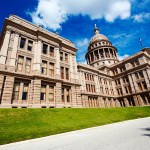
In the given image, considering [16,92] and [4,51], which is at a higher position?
[4,51]

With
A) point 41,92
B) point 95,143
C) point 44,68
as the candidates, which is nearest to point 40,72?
point 44,68

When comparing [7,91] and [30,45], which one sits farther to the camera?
[30,45]

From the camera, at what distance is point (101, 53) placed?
7231 centimetres

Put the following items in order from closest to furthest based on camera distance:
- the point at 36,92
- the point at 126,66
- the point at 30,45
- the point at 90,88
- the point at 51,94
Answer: the point at 36,92, the point at 51,94, the point at 30,45, the point at 90,88, the point at 126,66

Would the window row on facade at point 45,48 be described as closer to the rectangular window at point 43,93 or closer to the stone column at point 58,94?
the stone column at point 58,94

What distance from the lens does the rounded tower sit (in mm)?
68500

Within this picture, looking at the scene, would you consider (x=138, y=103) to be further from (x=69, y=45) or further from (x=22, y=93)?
(x=22, y=93)

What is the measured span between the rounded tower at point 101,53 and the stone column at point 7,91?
177 ft

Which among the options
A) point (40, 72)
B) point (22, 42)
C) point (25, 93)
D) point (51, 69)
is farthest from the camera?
point (51, 69)

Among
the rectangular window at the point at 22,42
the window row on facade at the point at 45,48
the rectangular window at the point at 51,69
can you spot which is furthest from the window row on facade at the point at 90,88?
the rectangular window at the point at 22,42

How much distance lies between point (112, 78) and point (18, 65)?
4164 centimetres

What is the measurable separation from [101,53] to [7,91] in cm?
6079

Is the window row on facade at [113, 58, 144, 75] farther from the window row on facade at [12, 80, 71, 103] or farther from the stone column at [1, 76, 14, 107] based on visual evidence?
the stone column at [1, 76, 14, 107]

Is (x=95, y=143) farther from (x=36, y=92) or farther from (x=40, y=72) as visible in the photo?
(x=40, y=72)
